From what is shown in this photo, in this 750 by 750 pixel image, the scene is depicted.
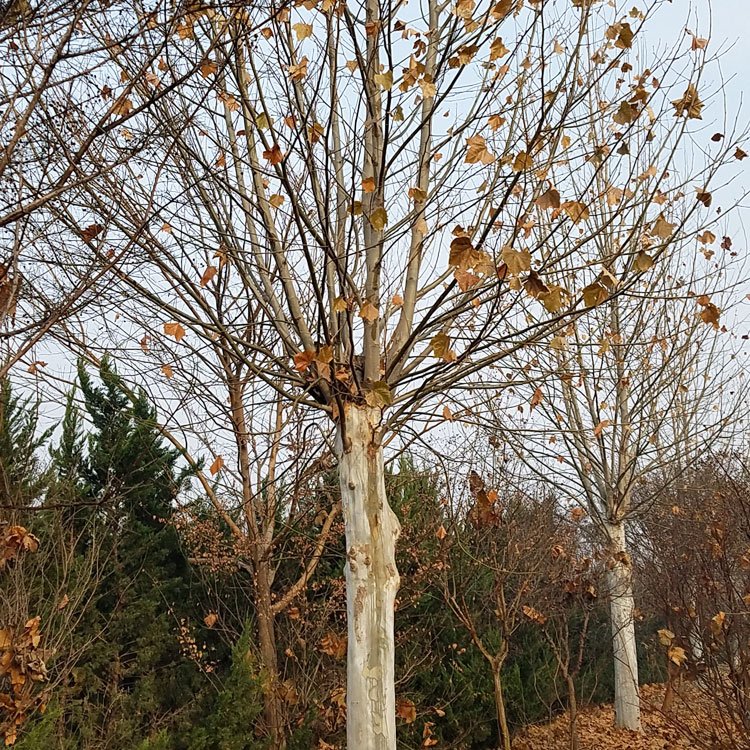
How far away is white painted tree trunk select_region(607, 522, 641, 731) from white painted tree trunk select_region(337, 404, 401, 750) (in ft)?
19.5

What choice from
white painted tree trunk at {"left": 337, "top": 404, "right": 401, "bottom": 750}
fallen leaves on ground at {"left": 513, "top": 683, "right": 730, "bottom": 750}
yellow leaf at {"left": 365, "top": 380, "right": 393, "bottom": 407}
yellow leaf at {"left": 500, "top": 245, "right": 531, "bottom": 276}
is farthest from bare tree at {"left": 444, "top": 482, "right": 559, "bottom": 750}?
yellow leaf at {"left": 500, "top": 245, "right": 531, "bottom": 276}

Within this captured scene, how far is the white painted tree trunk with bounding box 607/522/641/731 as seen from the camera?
820 cm

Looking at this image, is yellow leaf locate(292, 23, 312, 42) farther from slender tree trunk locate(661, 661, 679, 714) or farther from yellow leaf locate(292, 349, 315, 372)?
slender tree trunk locate(661, 661, 679, 714)

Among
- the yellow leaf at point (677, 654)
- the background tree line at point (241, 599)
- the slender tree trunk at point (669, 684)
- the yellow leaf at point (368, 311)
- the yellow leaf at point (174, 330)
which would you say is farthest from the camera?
the slender tree trunk at point (669, 684)

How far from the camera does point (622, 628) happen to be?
8109mm

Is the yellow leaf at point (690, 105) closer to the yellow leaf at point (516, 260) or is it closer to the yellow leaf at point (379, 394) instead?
the yellow leaf at point (516, 260)

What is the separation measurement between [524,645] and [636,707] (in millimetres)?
1989

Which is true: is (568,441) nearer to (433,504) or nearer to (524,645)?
(433,504)

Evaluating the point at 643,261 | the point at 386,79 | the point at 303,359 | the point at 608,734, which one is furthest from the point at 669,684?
the point at 386,79

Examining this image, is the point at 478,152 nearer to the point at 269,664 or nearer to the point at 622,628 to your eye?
the point at 269,664

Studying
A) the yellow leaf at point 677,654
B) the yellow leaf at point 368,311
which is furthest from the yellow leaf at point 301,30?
the yellow leaf at point 677,654

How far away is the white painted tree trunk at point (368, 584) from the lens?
9.24 feet

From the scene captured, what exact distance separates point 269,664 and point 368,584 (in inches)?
149

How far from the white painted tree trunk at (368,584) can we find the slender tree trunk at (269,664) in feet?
10.8
